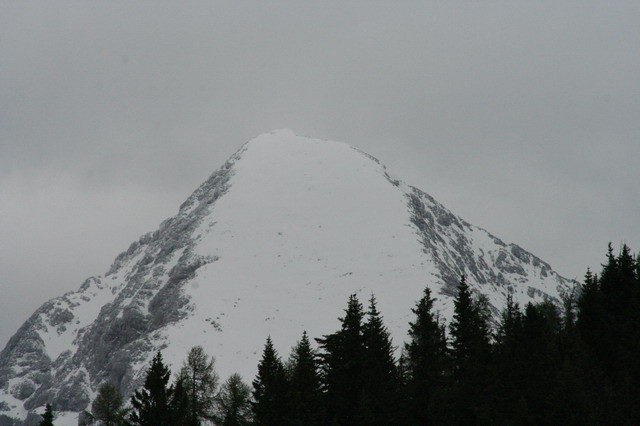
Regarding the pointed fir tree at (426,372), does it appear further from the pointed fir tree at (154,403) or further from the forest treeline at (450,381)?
the pointed fir tree at (154,403)

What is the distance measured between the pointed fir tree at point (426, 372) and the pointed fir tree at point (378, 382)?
1.02 metres

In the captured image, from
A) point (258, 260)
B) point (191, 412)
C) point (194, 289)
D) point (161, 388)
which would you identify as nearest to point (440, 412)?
point (161, 388)

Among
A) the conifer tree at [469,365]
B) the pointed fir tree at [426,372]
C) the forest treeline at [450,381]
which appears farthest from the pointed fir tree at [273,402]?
the conifer tree at [469,365]

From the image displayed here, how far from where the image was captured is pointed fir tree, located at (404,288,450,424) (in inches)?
1737

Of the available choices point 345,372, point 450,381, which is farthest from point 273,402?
point 450,381

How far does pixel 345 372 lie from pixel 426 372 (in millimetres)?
5201

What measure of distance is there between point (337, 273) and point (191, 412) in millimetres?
125329

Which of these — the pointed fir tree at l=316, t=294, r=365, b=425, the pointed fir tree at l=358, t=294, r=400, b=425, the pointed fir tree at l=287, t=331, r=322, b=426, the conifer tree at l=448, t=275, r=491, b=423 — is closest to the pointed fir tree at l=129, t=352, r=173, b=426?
the pointed fir tree at l=287, t=331, r=322, b=426

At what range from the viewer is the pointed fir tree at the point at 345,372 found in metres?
47.1

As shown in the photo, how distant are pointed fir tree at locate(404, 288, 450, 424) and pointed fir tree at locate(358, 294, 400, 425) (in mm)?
1021

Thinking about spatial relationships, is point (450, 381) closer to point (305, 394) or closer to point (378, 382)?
point (378, 382)

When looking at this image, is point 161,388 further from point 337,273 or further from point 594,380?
point 337,273

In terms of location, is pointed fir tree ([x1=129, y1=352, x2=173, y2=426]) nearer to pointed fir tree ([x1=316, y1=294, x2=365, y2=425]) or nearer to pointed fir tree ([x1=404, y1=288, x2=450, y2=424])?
pointed fir tree ([x1=316, y1=294, x2=365, y2=425])

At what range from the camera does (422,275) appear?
577 feet
